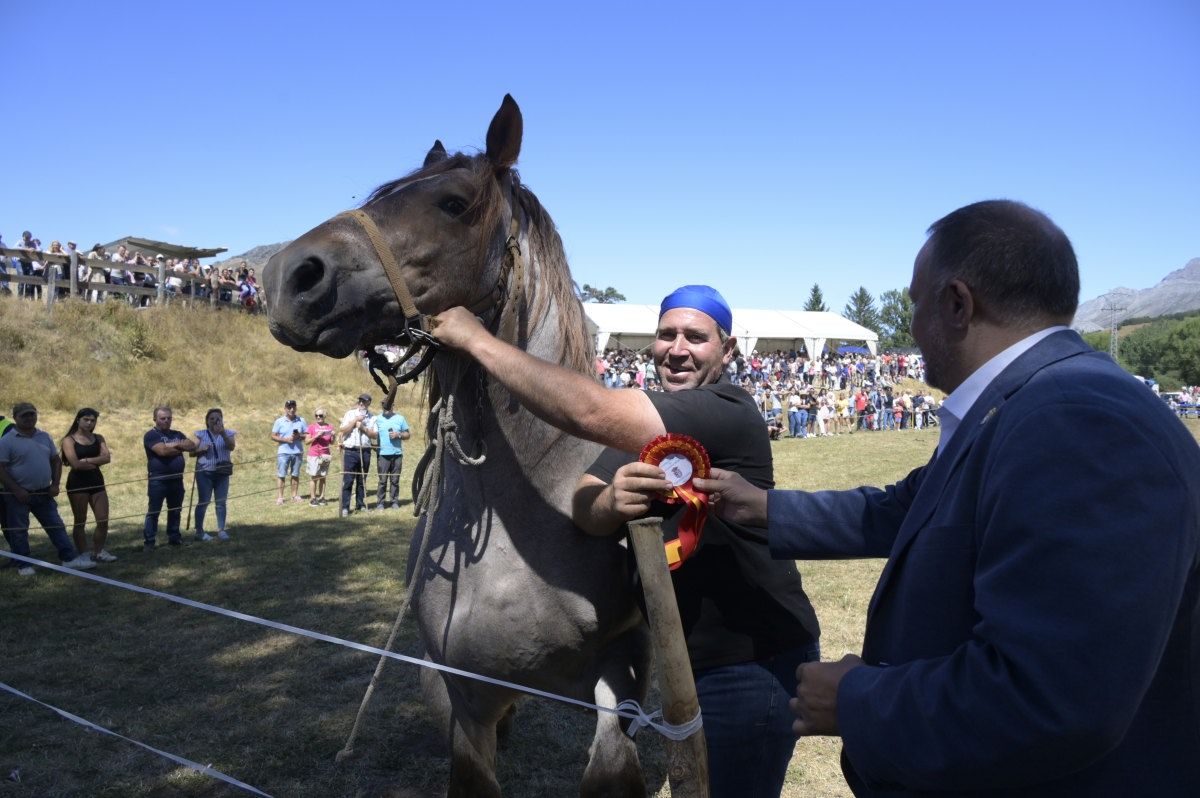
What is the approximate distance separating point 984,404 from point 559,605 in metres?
1.57

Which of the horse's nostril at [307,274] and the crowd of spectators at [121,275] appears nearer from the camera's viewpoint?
the horse's nostril at [307,274]

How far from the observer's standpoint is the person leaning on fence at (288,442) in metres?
13.6

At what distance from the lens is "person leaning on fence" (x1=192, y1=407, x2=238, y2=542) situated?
1099 cm

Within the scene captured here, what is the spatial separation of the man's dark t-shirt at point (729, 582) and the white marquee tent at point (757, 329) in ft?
120

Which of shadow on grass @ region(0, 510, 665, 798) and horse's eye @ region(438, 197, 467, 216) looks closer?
horse's eye @ region(438, 197, 467, 216)

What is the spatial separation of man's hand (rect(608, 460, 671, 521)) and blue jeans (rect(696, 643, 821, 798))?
559mm

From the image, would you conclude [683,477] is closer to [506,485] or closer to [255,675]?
[506,485]

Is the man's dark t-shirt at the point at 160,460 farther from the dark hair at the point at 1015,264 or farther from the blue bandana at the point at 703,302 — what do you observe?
the dark hair at the point at 1015,264

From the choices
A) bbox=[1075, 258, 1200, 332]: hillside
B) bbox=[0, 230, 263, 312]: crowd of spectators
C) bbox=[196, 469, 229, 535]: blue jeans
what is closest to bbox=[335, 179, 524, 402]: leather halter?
bbox=[196, 469, 229, 535]: blue jeans

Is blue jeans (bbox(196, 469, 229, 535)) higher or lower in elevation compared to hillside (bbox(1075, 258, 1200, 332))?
lower

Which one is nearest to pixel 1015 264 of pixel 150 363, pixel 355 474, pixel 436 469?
pixel 436 469

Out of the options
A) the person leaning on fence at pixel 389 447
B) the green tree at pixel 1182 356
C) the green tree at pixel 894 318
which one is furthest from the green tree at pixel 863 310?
the person leaning on fence at pixel 389 447

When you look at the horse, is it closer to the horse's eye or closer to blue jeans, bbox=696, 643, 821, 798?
the horse's eye

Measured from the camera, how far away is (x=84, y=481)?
9.64 m
